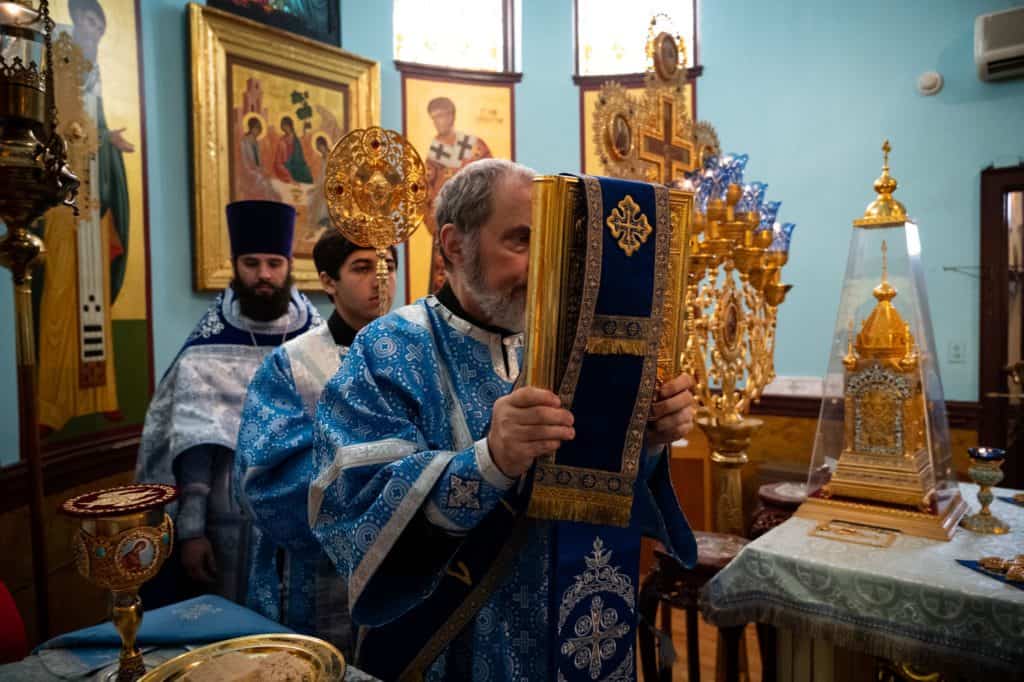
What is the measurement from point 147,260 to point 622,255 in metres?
3.70

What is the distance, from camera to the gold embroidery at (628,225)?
1160 millimetres

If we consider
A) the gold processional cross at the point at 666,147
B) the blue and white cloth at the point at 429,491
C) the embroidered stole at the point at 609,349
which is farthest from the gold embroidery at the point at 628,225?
the gold processional cross at the point at 666,147

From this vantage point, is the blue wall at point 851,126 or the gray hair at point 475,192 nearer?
the gray hair at point 475,192

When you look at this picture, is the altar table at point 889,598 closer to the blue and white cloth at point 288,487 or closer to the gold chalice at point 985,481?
the gold chalice at point 985,481

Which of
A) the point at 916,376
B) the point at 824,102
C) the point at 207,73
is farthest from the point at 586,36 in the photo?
the point at 916,376

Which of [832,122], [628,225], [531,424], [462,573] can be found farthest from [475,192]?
[832,122]

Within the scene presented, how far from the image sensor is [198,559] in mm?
2572

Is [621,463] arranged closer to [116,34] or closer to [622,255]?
[622,255]

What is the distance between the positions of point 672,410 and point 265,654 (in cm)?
81

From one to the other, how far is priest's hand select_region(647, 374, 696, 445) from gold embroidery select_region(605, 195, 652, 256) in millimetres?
266

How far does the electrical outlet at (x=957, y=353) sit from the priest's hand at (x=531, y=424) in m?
5.25

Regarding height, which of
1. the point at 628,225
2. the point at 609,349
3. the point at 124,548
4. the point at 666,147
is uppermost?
the point at 666,147

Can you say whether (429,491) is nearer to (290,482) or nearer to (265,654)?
(265,654)

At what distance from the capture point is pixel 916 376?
9.34 ft
